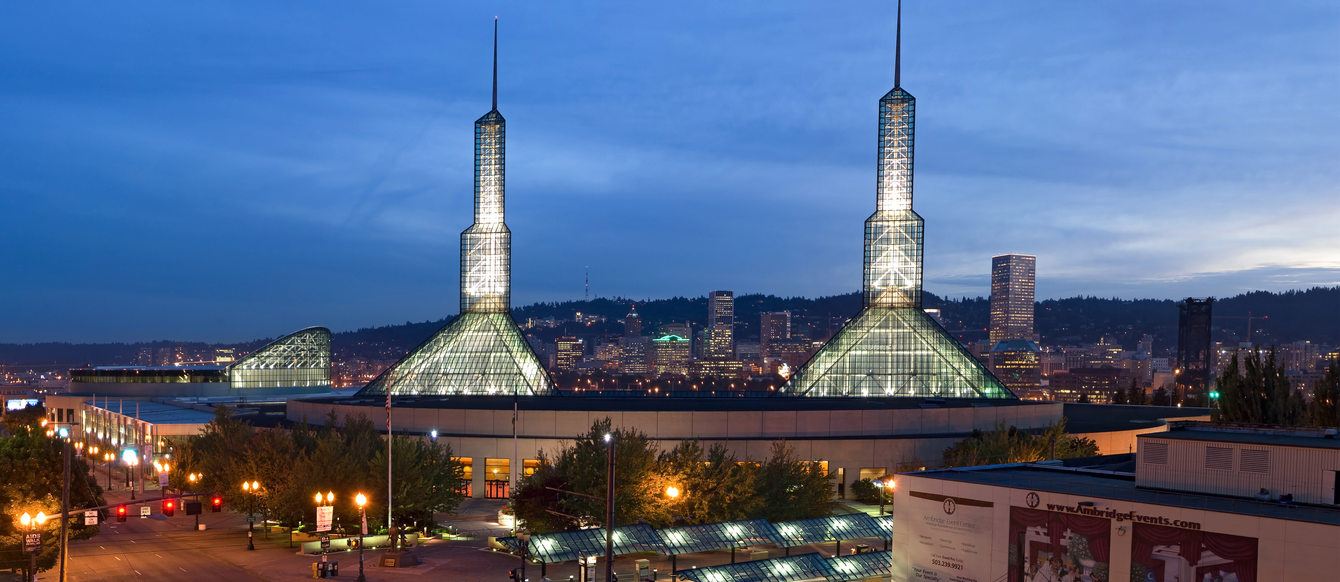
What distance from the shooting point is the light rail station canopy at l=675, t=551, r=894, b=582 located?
3666cm

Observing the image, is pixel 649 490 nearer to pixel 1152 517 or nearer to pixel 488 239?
pixel 1152 517

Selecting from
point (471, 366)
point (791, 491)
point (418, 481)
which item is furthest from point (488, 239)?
point (791, 491)

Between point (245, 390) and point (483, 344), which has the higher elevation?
point (483, 344)

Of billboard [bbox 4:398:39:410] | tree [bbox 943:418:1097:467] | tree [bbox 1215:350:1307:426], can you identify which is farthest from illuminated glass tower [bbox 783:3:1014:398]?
billboard [bbox 4:398:39:410]

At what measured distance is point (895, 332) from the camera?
85.9 meters

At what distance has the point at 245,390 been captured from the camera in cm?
11925

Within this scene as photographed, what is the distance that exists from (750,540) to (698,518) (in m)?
4.48

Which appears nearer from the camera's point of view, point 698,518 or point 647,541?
point 647,541

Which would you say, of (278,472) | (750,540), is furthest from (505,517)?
(750,540)

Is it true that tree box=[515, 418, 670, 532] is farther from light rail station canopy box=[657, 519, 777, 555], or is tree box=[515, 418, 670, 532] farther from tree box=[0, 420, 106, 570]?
tree box=[0, 420, 106, 570]

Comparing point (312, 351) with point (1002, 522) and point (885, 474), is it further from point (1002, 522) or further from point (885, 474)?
point (1002, 522)

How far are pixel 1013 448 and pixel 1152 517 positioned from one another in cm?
2642

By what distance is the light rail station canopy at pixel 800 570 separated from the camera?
36656 millimetres

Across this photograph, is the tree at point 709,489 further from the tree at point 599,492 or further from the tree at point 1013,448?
the tree at point 1013,448
